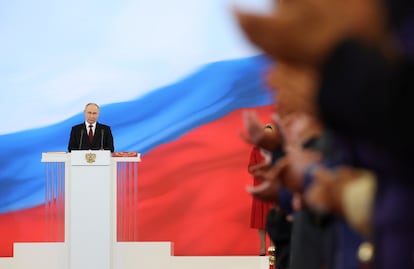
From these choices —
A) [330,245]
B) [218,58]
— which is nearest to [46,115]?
[218,58]

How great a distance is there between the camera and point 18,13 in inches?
300

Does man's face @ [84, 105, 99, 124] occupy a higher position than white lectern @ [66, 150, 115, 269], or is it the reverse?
man's face @ [84, 105, 99, 124]

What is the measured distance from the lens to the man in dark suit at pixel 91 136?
669cm

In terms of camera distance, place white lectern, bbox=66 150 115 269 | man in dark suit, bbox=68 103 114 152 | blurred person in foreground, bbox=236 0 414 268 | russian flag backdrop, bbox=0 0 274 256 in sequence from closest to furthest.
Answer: blurred person in foreground, bbox=236 0 414 268 → white lectern, bbox=66 150 115 269 → man in dark suit, bbox=68 103 114 152 → russian flag backdrop, bbox=0 0 274 256

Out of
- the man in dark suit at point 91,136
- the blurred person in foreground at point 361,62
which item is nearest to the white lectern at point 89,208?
the man in dark suit at point 91,136

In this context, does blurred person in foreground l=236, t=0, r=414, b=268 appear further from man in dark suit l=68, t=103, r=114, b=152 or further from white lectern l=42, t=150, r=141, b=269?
man in dark suit l=68, t=103, r=114, b=152

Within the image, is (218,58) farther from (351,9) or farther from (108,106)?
(351,9)

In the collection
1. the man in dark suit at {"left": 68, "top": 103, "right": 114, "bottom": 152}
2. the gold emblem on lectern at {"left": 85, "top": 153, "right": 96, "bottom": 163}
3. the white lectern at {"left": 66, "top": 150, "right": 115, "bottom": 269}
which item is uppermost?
the man in dark suit at {"left": 68, "top": 103, "right": 114, "bottom": 152}

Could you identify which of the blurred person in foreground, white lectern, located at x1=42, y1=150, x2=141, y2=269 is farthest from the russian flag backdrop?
the blurred person in foreground

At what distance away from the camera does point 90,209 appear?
585cm

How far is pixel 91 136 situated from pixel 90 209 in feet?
3.44

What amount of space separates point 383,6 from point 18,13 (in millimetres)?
7118

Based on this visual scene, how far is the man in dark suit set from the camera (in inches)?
263

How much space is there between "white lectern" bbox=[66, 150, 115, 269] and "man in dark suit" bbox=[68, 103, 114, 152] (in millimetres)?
828
